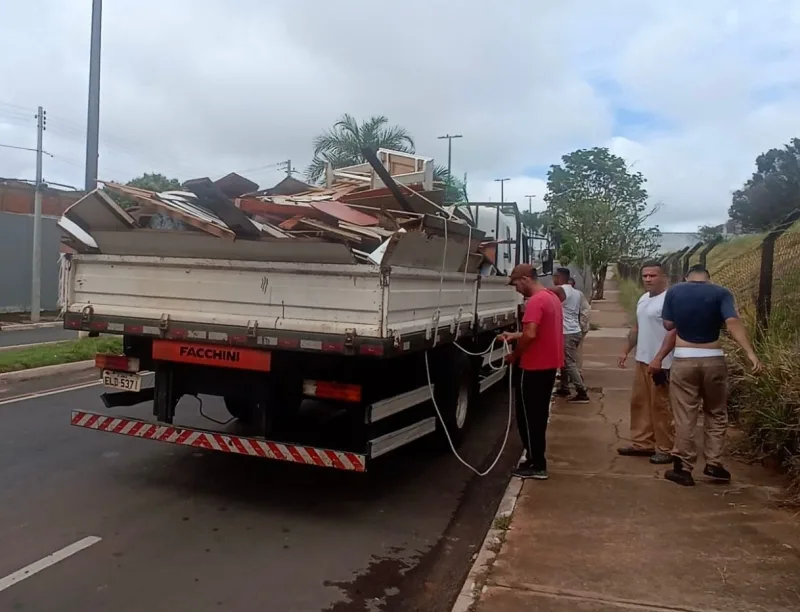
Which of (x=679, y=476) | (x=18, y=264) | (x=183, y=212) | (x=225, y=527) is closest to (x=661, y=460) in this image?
(x=679, y=476)

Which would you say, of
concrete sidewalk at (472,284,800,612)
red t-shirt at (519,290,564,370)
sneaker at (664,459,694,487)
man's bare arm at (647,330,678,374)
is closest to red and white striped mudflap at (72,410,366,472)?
concrete sidewalk at (472,284,800,612)

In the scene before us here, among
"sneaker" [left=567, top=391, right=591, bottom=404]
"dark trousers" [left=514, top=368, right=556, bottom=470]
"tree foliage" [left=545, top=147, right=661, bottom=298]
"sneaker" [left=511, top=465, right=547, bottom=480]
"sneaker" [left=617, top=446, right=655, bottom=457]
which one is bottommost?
"sneaker" [left=511, top=465, right=547, bottom=480]

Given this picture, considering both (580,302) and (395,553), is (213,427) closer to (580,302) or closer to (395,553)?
(395,553)

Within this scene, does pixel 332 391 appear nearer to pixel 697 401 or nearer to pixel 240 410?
pixel 240 410

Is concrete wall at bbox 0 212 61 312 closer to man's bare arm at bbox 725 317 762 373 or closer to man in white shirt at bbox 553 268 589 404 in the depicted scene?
man in white shirt at bbox 553 268 589 404

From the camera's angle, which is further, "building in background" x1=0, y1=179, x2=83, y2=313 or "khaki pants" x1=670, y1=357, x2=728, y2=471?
"building in background" x1=0, y1=179, x2=83, y2=313

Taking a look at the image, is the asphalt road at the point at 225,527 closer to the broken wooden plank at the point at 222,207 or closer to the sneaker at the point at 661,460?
the sneaker at the point at 661,460

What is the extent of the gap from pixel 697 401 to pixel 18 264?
70.3 feet

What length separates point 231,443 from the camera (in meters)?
5.52

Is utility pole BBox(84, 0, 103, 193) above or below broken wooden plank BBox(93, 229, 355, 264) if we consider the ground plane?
above

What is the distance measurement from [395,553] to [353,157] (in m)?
17.7

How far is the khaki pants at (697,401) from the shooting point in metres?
5.92

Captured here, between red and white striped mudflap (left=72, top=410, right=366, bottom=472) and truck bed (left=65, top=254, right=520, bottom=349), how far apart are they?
0.72 m

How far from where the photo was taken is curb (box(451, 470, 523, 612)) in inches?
158
